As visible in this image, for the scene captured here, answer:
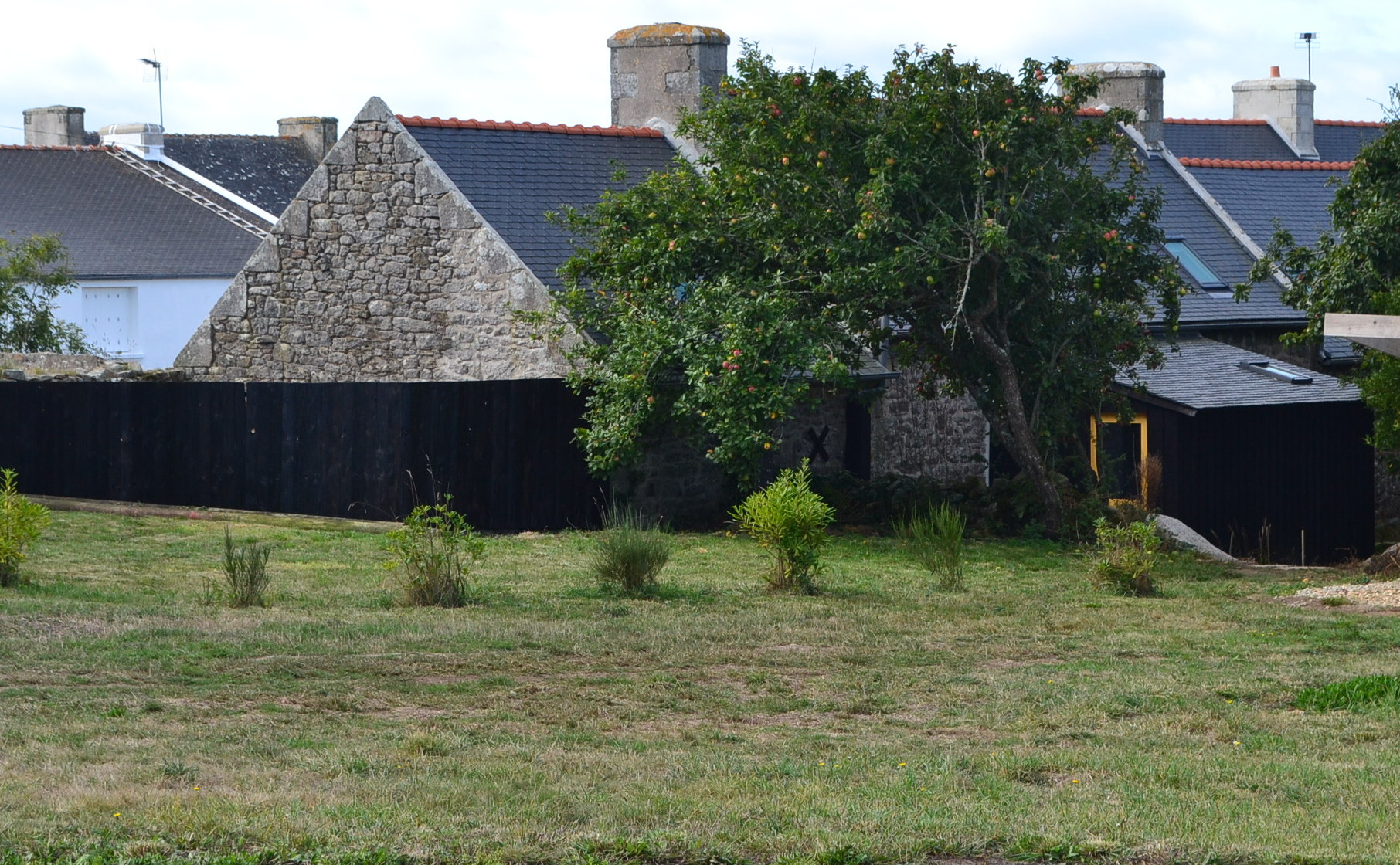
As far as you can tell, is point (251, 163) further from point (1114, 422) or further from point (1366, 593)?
point (1366, 593)

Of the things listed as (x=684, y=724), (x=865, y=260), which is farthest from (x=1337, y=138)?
(x=684, y=724)

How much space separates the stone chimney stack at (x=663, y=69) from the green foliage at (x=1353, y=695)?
15110 mm

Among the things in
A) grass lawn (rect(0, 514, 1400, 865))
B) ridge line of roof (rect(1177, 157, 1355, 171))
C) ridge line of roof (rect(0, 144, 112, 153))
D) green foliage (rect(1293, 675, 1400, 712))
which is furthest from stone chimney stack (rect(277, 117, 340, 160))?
green foliage (rect(1293, 675, 1400, 712))

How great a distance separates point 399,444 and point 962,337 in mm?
6181

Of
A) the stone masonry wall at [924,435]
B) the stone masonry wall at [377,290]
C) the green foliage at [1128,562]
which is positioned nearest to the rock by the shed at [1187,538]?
the stone masonry wall at [924,435]

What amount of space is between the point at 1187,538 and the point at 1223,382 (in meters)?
3.02

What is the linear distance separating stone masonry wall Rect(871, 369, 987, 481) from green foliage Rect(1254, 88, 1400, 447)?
437cm

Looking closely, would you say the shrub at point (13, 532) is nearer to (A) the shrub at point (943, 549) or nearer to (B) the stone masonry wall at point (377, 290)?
(A) the shrub at point (943, 549)

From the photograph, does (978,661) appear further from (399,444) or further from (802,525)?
(399,444)

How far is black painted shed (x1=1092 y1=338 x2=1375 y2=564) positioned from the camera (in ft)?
62.6

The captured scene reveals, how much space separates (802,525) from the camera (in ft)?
39.7

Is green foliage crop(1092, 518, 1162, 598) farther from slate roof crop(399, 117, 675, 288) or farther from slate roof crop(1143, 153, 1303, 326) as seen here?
slate roof crop(1143, 153, 1303, 326)

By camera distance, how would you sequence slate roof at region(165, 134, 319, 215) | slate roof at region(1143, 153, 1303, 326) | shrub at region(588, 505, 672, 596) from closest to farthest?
shrub at region(588, 505, 672, 596), slate roof at region(1143, 153, 1303, 326), slate roof at region(165, 134, 319, 215)

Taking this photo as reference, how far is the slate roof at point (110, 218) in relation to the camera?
36.7 m
